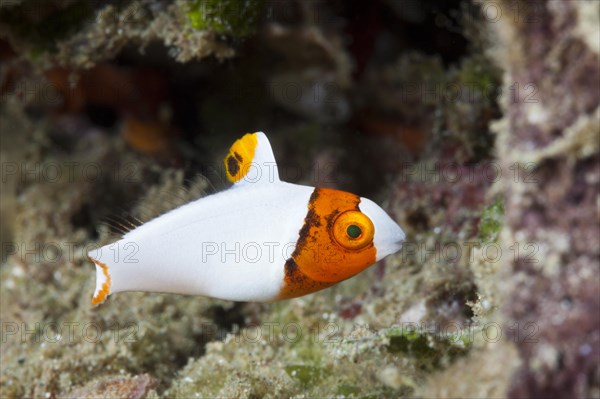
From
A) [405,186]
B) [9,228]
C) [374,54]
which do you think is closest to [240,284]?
[405,186]

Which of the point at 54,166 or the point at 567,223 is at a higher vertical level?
the point at 54,166

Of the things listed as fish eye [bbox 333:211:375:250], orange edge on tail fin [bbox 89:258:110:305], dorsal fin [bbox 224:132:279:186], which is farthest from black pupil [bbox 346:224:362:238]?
orange edge on tail fin [bbox 89:258:110:305]

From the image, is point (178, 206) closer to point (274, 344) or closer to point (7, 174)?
point (274, 344)

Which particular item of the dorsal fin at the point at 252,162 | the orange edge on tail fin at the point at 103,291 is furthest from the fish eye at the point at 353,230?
the orange edge on tail fin at the point at 103,291

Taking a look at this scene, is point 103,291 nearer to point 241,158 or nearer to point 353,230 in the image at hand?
point 241,158

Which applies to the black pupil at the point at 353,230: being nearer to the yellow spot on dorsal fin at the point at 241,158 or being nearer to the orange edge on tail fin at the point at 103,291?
the yellow spot on dorsal fin at the point at 241,158

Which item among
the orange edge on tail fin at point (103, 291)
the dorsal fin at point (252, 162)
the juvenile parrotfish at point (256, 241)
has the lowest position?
the orange edge on tail fin at point (103, 291)
